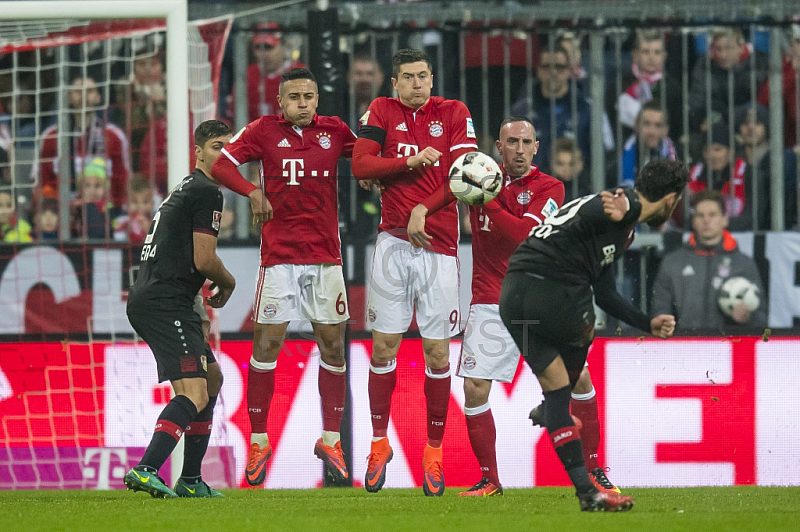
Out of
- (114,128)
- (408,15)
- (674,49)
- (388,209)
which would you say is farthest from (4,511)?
(674,49)

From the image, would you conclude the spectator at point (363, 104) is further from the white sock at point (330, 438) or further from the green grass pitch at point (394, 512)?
the green grass pitch at point (394, 512)

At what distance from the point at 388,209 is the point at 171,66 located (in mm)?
1792

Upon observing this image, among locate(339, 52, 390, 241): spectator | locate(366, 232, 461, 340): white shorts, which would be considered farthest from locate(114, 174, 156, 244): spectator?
locate(366, 232, 461, 340): white shorts

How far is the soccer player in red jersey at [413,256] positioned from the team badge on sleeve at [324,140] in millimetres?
252

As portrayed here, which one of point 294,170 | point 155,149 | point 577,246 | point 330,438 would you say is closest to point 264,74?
point 155,149

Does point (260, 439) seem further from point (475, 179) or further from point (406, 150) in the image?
point (475, 179)

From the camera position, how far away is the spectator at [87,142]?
9180 millimetres

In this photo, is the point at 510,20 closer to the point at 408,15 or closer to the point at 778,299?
the point at 408,15

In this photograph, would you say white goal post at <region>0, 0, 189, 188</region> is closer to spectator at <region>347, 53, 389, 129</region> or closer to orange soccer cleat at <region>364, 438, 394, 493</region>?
spectator at <region>347, 53, 389, 129</region>

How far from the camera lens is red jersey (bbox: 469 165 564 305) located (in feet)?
22.5

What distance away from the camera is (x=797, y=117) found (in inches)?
348

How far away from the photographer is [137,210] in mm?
8883

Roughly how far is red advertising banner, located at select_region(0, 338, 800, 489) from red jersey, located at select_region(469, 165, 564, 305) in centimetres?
107

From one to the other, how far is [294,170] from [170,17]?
148 centimetres
